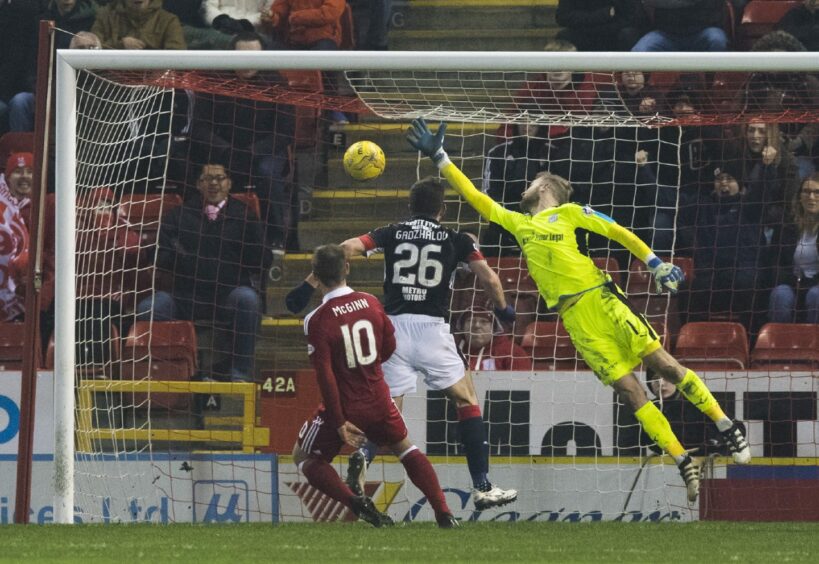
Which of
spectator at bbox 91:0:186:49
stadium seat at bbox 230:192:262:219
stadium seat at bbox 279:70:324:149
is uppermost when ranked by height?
spectator at bbox 91:0:186:49

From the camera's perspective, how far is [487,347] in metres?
11.0

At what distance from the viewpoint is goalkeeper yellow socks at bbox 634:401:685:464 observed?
899cm

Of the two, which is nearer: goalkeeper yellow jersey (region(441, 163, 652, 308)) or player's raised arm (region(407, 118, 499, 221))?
goalkeeper yellow jersey (region(441, 163, 652, 308))

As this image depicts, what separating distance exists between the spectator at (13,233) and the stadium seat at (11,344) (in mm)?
584

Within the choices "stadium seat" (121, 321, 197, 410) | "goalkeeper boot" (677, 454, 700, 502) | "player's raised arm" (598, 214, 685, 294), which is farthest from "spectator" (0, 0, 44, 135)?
"goalkeeper boot" (677, 454, 700, 502)

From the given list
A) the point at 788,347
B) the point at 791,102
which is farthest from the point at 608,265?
the point at 791,102

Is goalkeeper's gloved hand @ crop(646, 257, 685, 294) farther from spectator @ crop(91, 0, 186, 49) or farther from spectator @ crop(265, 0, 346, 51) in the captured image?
spectator @ crop(91, 0, 186, 49)

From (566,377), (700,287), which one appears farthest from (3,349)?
(700,287)

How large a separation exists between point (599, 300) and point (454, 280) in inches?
85.8

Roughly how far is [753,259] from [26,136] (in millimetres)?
5880

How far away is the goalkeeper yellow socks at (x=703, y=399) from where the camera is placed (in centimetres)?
895

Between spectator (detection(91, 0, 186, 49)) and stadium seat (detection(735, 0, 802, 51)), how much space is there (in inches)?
178

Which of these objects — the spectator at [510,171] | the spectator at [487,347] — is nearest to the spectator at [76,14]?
the spectator at [510,171]

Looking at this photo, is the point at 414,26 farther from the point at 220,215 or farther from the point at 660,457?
the point at 660,457
